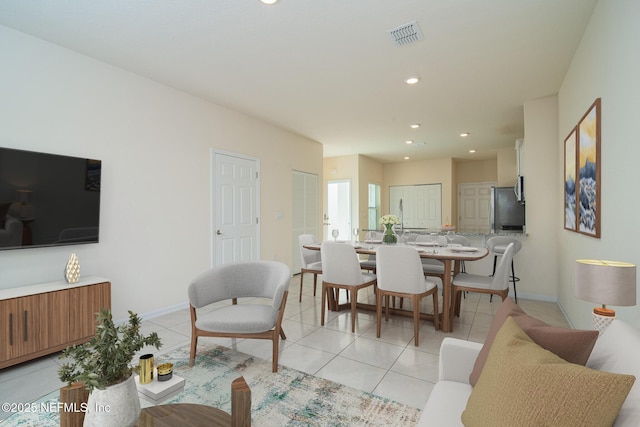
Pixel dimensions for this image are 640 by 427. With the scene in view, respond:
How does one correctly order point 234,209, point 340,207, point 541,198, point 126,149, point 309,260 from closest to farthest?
point 126,149
point 541,198
point 309,260
point 234,209
point 340,207

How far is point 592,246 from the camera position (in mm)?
2500

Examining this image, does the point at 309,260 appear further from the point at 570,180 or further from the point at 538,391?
the point at 538,391

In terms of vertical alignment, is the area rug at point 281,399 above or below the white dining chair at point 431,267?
below

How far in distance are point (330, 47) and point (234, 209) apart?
2.73m

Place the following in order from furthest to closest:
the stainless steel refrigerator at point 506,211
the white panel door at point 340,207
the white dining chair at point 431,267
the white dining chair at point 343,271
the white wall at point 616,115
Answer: the white panel door at point 340,207, the stainless steel refrigerator at point 506,211, the white dining chair at point 431,267, the white dining chair at point 343,271, the white wall at point 616,115

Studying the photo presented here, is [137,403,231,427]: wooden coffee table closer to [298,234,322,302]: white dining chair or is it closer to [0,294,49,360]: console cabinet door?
[0,294,49,360]: console cabinet door

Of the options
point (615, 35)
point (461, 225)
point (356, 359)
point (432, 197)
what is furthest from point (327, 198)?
point (615, 35)

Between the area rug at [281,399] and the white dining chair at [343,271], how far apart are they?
1090 millimetres

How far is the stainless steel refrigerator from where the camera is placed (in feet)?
18.5

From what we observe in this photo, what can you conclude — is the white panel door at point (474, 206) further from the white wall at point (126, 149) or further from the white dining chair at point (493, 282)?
the white wall at point (126, 149)

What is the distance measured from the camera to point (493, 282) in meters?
3.09

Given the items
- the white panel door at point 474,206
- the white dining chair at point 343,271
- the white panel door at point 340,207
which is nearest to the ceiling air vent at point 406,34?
the white dining chair at point 343,271

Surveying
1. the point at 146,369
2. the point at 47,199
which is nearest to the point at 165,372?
the point at 146,369

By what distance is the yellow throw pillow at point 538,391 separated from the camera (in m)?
0.78
